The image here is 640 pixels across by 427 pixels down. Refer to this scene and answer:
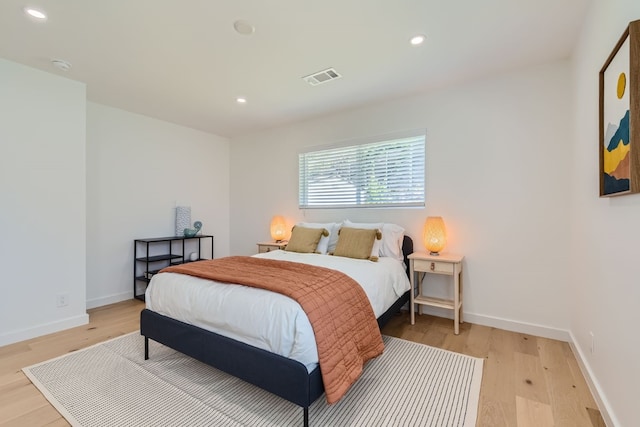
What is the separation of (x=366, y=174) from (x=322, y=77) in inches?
53.5

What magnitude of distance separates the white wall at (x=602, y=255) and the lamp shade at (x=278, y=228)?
3320mm

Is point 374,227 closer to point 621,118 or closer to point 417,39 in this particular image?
point 417,39

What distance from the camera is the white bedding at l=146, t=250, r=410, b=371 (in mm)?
1581

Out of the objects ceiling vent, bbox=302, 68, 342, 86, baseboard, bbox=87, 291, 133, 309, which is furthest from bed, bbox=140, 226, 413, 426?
ceiling vent, bbox=302, 68, 342, 86

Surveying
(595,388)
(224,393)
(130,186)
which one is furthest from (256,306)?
(130,186)

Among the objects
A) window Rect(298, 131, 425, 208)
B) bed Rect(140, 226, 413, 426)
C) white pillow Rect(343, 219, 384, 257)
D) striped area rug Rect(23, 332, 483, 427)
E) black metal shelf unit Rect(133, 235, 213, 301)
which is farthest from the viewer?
→ black metal shelf unit Rect(133, 235, 213, 301)

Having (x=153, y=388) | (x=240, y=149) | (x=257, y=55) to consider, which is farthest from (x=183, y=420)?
(x=240, y=149)

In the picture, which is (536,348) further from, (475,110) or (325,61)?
(325,61)

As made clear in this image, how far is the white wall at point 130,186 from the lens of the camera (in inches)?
141

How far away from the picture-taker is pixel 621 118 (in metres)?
1.47

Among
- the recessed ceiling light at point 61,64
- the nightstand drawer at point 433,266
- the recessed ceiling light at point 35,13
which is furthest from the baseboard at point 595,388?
the recessed ceiling light at point 61,64

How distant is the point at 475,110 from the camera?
3.00 m

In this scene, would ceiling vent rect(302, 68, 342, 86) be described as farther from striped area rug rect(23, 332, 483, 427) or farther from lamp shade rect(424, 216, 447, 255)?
striped area rug rect(23, 332, 483, 427)

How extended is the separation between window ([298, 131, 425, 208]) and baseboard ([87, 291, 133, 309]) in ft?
8.91
